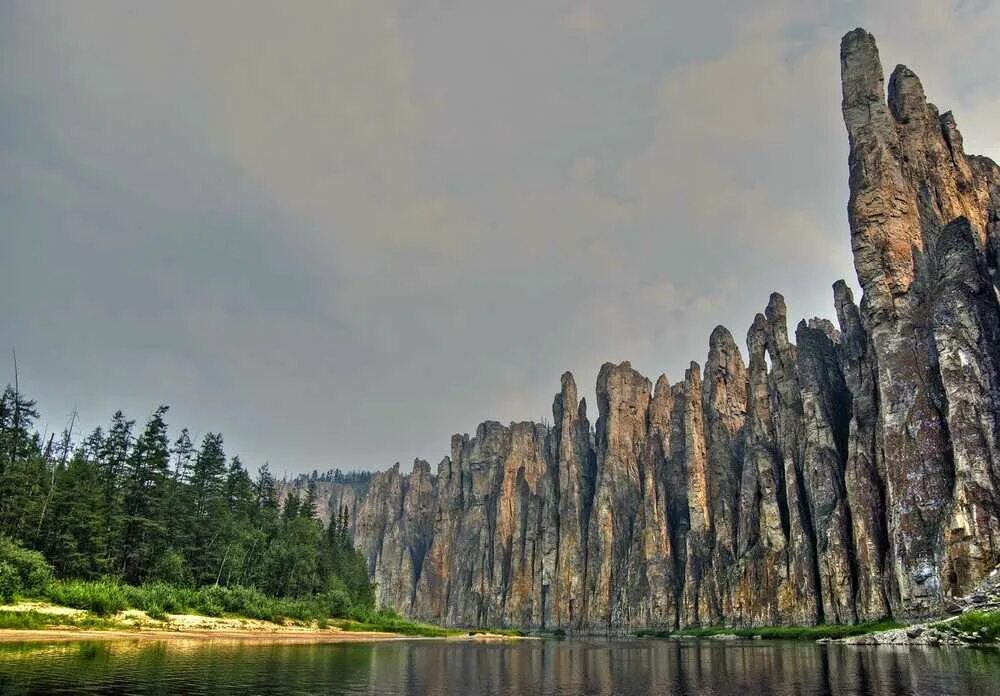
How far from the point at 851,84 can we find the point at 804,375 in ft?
133

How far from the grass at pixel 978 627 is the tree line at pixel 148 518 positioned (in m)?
67.3

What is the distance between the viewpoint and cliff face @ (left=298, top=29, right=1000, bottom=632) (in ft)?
214

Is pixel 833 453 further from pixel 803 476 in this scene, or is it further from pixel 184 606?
pixel 184 606

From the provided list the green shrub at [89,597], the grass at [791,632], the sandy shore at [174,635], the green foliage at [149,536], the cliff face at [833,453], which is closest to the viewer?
the sandy shore at [174,635]

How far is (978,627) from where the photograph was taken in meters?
44.0

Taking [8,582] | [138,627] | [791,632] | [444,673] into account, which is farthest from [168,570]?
[791,632]

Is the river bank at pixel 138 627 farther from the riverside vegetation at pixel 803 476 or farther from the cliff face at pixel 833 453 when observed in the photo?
the cliff face at pixel 833 453

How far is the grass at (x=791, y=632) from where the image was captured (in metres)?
69.2

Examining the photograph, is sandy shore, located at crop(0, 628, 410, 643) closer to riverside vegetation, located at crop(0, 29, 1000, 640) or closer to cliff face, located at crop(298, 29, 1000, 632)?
riverside vegetation, located at crop(0, 29, 1000, 640)

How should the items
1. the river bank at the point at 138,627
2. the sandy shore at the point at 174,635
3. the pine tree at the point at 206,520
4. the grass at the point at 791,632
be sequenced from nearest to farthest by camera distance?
the sandy shore at the point at 174,635 < the river bank at the point at 138,627 < the grass at the point at 791,632 < the pine tree at the point at 206,520

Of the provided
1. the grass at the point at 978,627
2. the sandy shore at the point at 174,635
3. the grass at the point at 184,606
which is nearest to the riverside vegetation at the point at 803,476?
the grass at the point at 978,627

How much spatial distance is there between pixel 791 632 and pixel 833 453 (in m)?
25.8

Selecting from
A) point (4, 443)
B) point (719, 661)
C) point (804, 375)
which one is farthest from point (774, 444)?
point (4, 443)

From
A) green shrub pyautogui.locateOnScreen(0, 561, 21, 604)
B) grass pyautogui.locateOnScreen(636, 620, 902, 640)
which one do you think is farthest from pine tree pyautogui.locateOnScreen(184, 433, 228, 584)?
grass pyautogui.locateOnScreen(636, 620, 902, 640)
